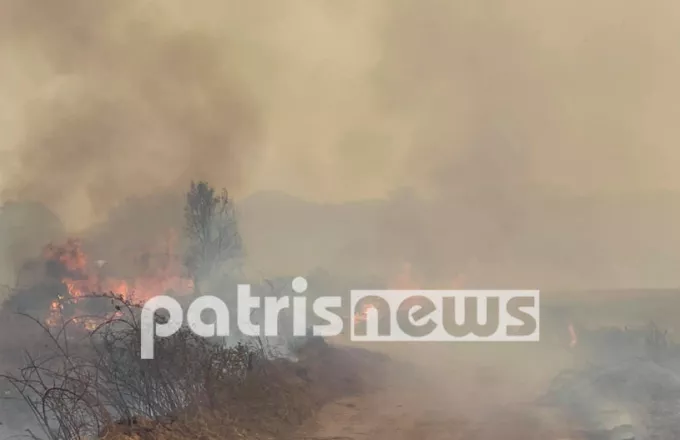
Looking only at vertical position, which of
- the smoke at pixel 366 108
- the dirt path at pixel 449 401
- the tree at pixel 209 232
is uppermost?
the smoke at pixel 366 108

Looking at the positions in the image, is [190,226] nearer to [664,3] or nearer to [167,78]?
[167,78]

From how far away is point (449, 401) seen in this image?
2.16 metres

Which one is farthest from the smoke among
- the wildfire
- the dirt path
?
the dirt path

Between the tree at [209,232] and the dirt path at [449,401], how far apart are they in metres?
0.63

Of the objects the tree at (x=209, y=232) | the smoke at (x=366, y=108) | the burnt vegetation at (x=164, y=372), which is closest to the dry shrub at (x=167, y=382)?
the burnt vegetation at (x=164, y=372)

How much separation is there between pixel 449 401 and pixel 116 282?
4.03ft

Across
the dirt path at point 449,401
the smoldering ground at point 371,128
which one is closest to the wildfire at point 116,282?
the smoldering ground at point 371,128

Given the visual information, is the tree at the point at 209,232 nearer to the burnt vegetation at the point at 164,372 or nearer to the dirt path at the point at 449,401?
the burnt vegetation at the point at 164,372

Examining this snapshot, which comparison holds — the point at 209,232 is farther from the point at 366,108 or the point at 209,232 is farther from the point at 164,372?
the point at 366,108

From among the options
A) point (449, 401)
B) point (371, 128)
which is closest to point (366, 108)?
point (371, 128)

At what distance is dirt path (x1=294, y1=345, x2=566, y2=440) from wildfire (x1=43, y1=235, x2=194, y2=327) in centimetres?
68

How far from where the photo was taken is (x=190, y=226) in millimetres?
2238

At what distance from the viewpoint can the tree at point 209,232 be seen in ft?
7.30

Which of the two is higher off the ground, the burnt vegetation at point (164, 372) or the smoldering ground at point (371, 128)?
the smoldering ground at point (371, 128)
